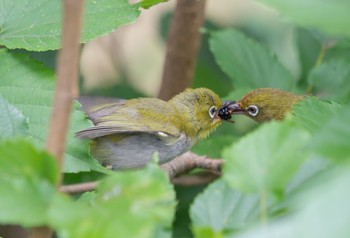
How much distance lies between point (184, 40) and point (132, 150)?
547 mm

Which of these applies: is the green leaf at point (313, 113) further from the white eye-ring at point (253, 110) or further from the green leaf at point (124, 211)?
the white eye-ring at point (253, 110)

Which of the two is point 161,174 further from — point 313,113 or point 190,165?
point 190,165

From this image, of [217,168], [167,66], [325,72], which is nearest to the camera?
[217,168]

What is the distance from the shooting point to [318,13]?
2.93ft

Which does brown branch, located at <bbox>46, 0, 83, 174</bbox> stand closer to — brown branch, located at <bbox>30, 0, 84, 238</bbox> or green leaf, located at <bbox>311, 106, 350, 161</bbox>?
brown branch, located at <bbox>30, 0, 84, 238</bbox>

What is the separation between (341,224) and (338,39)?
2604mm

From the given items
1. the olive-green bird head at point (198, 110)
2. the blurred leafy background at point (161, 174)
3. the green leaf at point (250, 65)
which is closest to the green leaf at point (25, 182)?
the blurred leafy background at point (161, 174)

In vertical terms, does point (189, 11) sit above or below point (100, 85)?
above

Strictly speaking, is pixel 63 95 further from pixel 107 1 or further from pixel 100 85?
pixel 100 85

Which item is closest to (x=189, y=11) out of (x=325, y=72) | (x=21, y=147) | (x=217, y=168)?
(x=325, y=72)

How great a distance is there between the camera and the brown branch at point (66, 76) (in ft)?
3.05

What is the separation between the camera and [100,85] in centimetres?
403

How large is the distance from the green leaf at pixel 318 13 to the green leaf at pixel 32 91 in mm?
915

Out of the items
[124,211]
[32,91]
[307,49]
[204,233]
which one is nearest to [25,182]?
[124,211]
